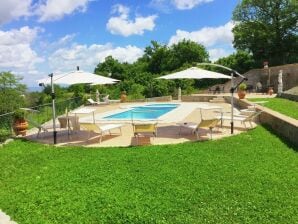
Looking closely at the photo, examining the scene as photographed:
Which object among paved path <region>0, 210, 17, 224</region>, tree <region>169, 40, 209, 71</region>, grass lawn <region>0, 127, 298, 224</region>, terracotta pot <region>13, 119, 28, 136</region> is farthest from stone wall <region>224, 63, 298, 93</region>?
paved path <region>0, 210, 17, 224</region>

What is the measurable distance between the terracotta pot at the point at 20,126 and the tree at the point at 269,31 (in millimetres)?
31826

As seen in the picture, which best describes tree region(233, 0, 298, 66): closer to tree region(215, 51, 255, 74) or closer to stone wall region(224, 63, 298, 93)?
tree region(215, 51, 255, 74)

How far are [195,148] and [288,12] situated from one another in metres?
34.7

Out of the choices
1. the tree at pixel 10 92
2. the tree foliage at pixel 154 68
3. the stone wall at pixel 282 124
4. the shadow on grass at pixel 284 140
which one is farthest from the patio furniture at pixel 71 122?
the tree at pixel 10 92

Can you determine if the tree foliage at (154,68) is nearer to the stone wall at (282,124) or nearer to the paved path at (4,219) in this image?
the stone wall at (282,124)

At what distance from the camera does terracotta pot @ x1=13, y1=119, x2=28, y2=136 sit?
13.3m

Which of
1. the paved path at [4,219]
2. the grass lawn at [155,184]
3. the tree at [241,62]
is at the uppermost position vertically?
the tree at [241,62]

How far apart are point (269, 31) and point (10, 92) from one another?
35.7 meters

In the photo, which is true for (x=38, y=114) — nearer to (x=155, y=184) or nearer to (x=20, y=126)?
(x=20, y=126)

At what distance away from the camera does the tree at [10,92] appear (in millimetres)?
50569

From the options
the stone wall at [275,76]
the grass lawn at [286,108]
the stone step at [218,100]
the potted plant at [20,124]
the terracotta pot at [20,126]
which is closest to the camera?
the potted plant at [20,124]

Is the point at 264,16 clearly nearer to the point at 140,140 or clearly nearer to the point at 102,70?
the point at 102,70

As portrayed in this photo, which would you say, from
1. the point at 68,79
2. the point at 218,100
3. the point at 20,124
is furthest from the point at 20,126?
the point at 218,100

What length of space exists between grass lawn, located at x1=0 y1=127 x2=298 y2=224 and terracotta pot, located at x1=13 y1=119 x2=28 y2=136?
2514 mm
